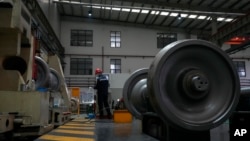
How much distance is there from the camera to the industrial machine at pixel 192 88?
1677mm

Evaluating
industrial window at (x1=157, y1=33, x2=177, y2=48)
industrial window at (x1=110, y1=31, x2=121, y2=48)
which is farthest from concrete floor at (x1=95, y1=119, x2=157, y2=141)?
industrial window at (x1=157, y1=33, x2=177, y2=48)

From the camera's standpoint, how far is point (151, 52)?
1731 cm

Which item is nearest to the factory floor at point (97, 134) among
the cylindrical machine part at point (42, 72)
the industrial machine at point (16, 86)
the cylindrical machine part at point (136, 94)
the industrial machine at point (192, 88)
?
the industrial machine at point (16, 86)

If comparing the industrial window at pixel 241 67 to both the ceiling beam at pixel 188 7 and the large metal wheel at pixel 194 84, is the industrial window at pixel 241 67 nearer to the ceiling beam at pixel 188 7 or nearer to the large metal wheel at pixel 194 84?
the ceiling beam at pixel 188 7

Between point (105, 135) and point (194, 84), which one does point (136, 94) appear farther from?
point (194, 84)

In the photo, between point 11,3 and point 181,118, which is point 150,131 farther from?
point 11,3

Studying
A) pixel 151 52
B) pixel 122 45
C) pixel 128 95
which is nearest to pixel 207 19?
pixel 151 52

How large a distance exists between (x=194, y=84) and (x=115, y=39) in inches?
618

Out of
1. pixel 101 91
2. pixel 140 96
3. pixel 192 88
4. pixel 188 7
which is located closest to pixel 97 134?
pixel 140 96

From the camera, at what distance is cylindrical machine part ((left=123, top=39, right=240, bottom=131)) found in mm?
1683

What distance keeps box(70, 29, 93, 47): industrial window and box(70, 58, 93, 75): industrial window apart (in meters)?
1.05

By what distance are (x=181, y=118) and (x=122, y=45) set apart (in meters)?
15.6

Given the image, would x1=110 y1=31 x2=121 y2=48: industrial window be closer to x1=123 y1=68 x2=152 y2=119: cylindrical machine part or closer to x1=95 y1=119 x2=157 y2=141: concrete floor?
x1=123 y1=68 x2=152 y2=119: cylindrical machine part

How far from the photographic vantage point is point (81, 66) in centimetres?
1664
